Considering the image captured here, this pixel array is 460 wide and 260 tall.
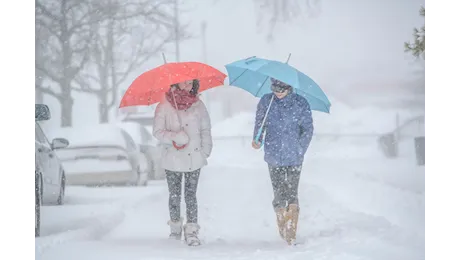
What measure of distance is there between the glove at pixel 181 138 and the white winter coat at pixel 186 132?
0.02 meters

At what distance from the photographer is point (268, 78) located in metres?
6.98

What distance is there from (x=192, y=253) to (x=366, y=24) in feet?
11.1

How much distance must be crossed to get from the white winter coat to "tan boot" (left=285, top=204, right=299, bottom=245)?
2.97 ft

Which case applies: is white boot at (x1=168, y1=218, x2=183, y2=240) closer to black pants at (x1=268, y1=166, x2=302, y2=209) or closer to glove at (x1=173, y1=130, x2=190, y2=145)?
glove at (x1=173, y1=130, x2=190, y2=145)

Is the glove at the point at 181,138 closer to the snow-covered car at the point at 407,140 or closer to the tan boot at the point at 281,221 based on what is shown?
the tan boot at the point at 281,221

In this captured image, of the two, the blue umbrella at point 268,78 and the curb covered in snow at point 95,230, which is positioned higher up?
the blue umbrella at point 268,78

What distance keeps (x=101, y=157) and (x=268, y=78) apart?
99.8 inches

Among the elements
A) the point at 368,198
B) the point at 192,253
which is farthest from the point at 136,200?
the point at 368,198

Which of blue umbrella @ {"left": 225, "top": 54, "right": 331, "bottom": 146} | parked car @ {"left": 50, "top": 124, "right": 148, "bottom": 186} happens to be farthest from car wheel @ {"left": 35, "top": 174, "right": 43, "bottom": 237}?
blue umbrella @ {"left": 225, "top": 54, "right": 331, "bottom": 146}

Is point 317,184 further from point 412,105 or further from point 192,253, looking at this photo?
point 192,253

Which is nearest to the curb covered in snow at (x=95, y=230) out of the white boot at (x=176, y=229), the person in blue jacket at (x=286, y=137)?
the white boot at (x=176, y=229)

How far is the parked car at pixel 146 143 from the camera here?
28.0ft

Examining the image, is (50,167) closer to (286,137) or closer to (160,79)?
(160,79)
